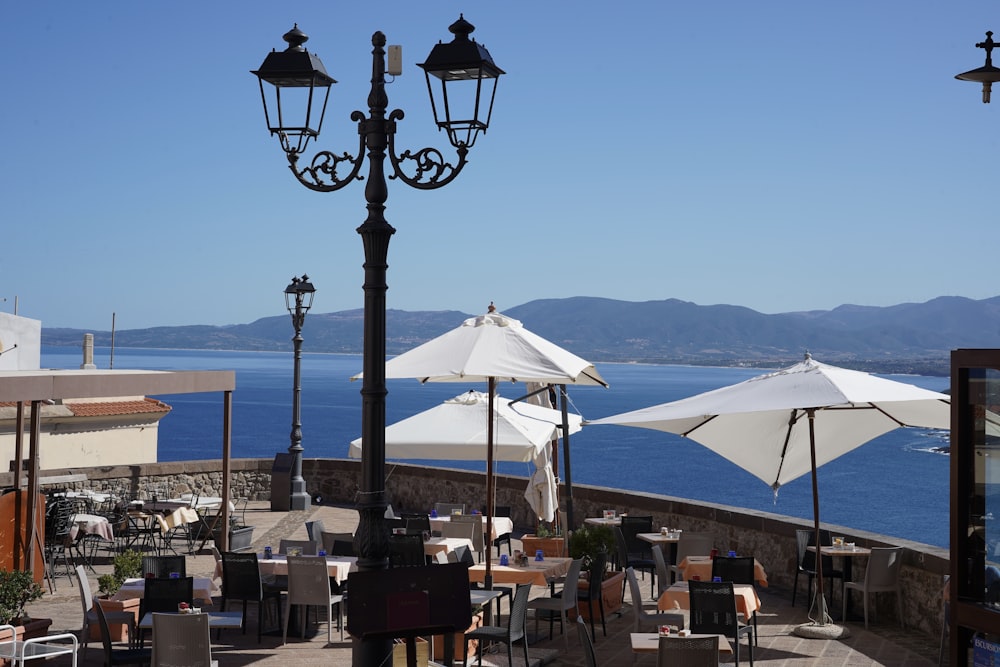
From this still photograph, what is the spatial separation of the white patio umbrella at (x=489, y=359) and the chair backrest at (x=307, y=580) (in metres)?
1.62

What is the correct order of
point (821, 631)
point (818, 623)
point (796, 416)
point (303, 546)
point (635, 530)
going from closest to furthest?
1. point (821, 631)
2. point (818, 623)
3. point (796, 416)
4. point (303, 546)
5. point (635, 530)

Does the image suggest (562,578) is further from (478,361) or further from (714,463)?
(714,463)

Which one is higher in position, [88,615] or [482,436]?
[482,436]

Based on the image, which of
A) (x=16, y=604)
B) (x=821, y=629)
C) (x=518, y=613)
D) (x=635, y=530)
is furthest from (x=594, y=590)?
(x=16, y=604)

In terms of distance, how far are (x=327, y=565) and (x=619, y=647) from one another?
118 inches

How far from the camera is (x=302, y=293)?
21.7 metres

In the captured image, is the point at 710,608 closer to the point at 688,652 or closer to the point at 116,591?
the point at 688,652

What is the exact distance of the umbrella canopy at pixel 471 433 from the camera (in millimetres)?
13891

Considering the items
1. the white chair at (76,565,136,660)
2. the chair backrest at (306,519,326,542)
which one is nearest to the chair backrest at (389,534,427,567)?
the chair backrest at (306,519,326,542)

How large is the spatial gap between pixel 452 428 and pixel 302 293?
8.11 metres

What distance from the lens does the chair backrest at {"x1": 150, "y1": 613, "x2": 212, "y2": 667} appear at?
8.21 meters

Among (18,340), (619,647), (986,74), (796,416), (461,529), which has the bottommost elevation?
(619,647)

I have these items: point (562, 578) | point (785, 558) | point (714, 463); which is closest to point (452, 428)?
point (562, 578)

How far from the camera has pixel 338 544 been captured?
12859 millimetres
